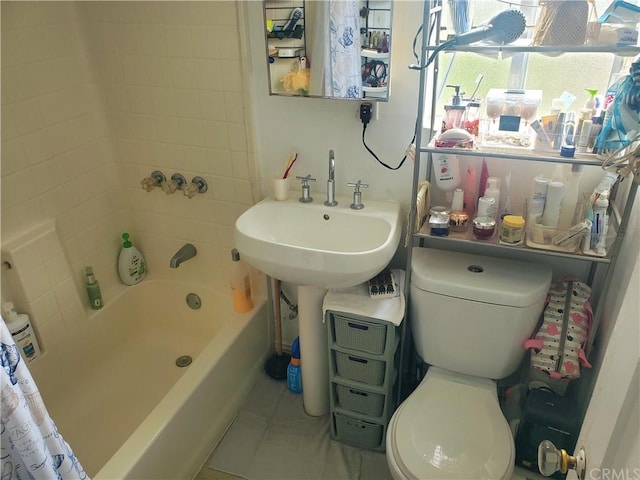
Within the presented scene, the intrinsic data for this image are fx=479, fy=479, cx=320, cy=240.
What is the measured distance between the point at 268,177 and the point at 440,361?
0.97m

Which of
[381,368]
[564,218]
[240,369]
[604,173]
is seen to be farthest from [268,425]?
[604,173]

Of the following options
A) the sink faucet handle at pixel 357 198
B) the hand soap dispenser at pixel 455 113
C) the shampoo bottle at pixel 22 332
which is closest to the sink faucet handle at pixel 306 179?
the sink faucet handle at pixel 357 198

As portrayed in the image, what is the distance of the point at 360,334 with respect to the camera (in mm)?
1652

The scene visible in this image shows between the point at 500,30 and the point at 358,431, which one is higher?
the point at 500,30

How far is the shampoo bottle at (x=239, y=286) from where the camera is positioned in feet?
6.65

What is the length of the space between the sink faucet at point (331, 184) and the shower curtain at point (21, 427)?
111 centimetres

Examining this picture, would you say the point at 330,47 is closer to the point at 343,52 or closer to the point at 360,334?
the point at 343,52

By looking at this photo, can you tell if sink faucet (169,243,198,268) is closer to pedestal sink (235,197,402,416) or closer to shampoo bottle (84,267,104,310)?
shampoo bottle (84,267,104,310)

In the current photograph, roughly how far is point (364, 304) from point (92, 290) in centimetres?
124

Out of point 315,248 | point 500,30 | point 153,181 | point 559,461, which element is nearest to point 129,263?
point 153,181

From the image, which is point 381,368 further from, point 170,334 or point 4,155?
point 4,155

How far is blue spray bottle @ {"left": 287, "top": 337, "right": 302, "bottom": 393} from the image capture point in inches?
81.5

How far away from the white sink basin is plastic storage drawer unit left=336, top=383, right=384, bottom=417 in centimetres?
51
